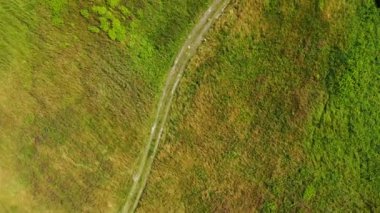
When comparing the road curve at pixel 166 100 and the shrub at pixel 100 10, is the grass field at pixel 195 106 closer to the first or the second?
the shrub at pixel 100 10

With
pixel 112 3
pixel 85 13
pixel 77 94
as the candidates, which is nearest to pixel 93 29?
pixel 85 13

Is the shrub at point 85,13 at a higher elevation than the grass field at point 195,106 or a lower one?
higher

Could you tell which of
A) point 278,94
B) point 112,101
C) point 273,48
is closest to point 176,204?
point 112,101

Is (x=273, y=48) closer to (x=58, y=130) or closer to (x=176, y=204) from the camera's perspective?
(x=176, y=204)

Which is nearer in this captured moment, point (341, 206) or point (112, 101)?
point (112, 101)

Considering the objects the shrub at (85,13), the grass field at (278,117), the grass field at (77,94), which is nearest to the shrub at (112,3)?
the grass field at (77,94)
